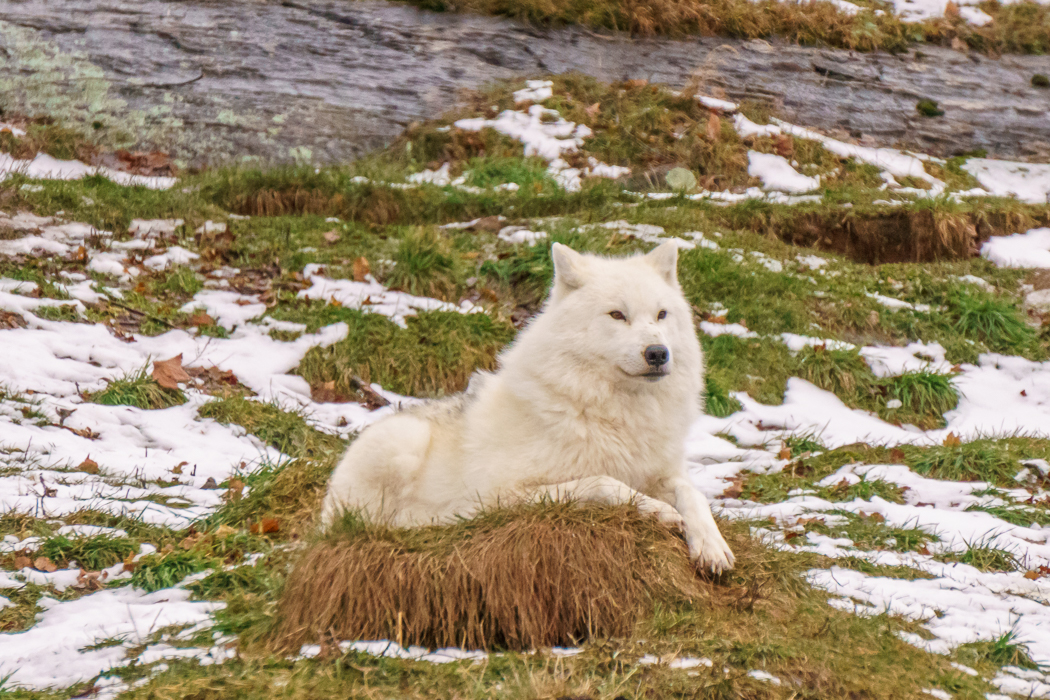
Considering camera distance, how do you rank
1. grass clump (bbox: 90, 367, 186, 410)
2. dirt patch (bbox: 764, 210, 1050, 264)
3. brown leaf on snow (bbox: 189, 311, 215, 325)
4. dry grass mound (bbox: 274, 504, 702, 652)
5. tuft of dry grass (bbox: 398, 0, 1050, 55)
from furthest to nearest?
tuft of dry grass (bbox: 398, 0, 1050, 55) → dirt patch (bbox: 764, 210, 1050, 264) → brown leaf on snow (bbox: 189, 311, 215, 325) → grass clump (bbox: 90, 367, 186, 410) → dry grass mound (bbox: 274, 504, 702, 652)

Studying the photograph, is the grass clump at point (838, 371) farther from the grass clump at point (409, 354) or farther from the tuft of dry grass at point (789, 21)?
the tuft of dry grass at point (789, 21)

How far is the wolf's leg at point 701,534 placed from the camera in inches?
143

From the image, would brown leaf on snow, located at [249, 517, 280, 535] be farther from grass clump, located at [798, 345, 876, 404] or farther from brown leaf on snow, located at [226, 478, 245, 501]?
grass clump, located at [798, 345, 876, 404]

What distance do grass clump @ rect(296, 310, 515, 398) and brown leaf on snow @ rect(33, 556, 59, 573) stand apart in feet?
9.07

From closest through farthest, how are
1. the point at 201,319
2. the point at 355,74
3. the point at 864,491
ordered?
1. the point at 864,491
2. the point at 201,319
3. the point at 355,74

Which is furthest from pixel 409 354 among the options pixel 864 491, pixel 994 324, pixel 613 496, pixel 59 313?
→ pixel 994 324

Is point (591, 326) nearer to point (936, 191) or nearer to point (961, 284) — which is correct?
point (961, 284)

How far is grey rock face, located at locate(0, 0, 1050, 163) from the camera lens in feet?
33.7

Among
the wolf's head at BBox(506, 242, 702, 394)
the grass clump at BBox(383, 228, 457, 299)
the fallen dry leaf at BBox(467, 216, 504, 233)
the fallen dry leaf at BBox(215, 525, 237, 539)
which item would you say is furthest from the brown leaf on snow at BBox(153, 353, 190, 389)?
the fallen dry leaf at BBox(467, 216, 504, 233)

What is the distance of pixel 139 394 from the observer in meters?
5.80

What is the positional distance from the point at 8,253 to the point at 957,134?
1170 centimetres

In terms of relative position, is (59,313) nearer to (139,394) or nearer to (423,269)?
(139,394)

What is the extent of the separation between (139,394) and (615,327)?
3.69 meters

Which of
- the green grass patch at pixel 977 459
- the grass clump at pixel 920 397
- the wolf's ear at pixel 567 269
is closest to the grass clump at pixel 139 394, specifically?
the wolf's ear at pixel 567 269
